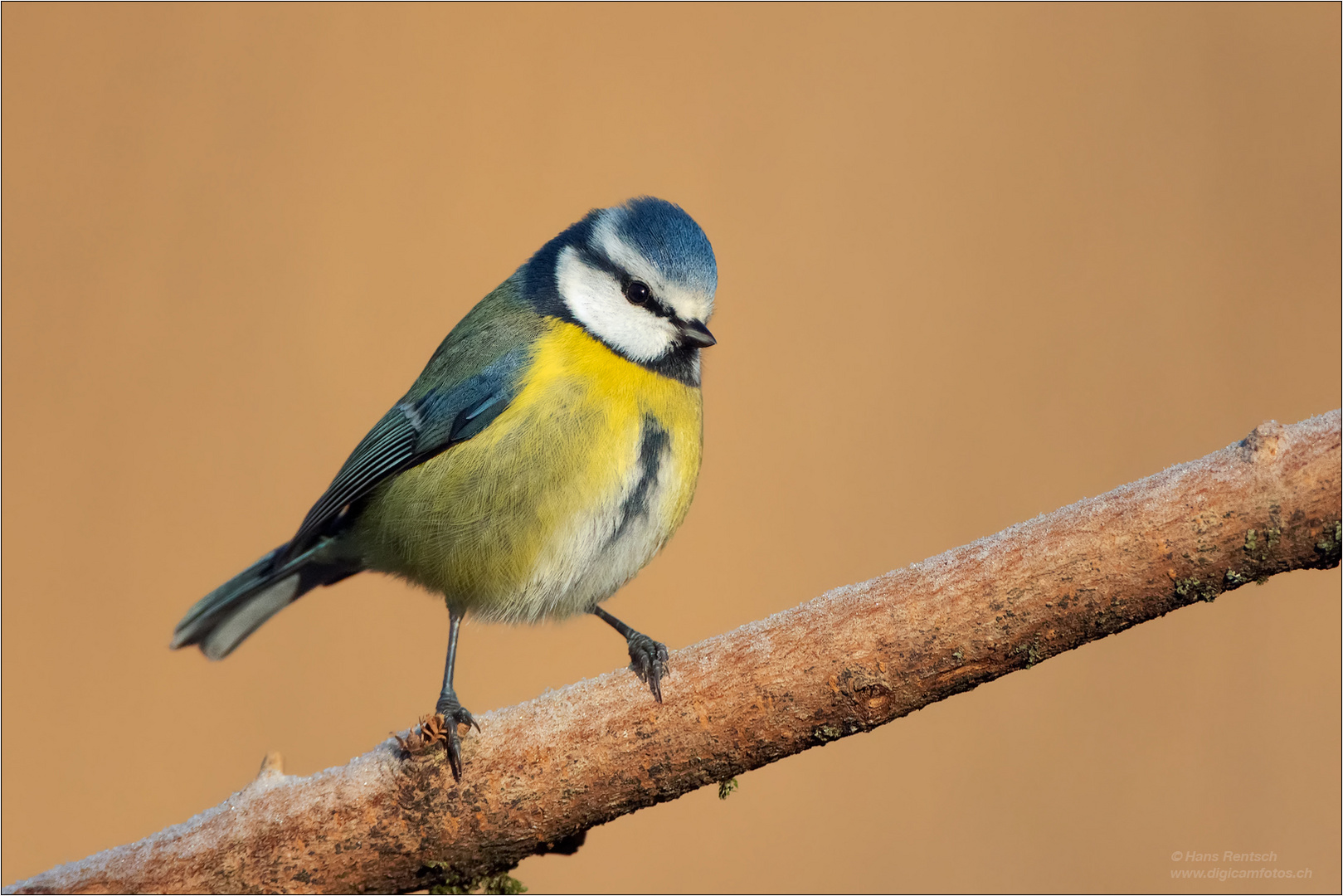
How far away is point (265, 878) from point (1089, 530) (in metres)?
1.23

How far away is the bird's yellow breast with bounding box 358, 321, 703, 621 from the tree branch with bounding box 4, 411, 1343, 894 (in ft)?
0.95

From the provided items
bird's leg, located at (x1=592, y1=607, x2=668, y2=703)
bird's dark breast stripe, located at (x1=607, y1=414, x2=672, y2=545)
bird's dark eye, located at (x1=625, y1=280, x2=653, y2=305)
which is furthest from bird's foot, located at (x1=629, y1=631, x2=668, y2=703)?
bird's dark eye, located at (x1=625, y1=280, x2=653, y2=305)

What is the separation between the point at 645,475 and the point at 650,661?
35 centimetres

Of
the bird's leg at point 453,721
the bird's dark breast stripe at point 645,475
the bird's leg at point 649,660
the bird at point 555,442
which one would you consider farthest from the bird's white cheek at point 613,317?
the bird's leg at point 453,721

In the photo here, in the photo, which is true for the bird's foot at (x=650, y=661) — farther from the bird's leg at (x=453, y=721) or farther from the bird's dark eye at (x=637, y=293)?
the bird's dark eye at (x=637, y=293)

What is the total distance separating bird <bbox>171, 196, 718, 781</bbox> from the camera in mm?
1562

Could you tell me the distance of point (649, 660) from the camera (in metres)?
1.38

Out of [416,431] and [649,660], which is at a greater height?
[416,431]

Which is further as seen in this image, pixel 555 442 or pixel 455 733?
pixel 555 442

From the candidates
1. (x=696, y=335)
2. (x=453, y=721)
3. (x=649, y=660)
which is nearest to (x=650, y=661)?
(x=649, y=660)

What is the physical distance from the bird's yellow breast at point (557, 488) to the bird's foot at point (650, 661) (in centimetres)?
20

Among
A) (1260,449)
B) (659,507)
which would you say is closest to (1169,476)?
(1260,449)

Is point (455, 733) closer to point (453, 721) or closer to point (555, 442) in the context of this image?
point (453, 721)

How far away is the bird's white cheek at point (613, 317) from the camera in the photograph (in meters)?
1.66
